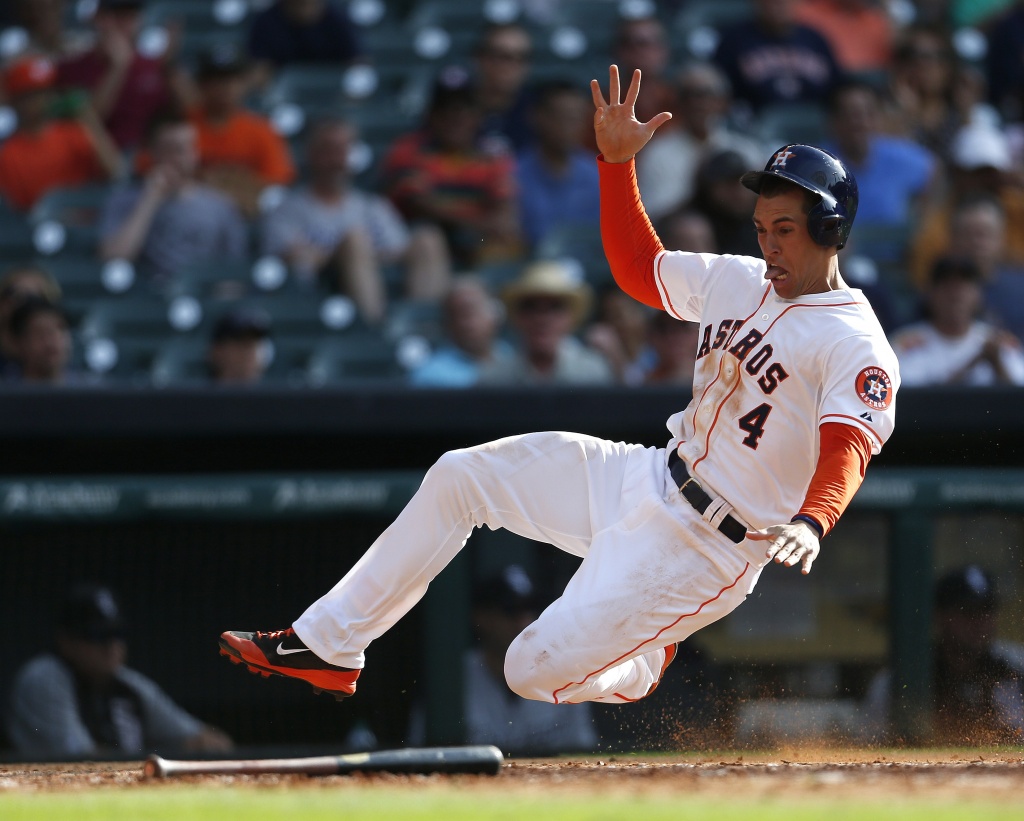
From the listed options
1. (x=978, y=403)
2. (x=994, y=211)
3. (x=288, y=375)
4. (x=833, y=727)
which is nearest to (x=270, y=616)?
(x=288, y=375)

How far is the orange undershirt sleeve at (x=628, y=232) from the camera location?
4.55 meters

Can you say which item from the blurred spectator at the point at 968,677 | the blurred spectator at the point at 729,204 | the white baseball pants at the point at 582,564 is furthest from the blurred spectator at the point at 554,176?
the white baseball pants at the point at 582,564

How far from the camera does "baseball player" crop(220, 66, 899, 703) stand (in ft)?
13.3

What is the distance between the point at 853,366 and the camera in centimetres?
393

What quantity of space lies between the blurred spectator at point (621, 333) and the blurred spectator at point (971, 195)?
4.99ft

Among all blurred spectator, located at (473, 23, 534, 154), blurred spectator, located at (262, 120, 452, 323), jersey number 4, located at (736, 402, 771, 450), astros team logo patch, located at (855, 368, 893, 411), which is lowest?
blurred spectator, located at (262, 120, 452, 323)

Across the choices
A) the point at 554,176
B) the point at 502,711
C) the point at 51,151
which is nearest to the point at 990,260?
the point at 554,176

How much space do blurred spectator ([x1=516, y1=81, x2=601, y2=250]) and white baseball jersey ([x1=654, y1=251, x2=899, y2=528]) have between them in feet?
12.6

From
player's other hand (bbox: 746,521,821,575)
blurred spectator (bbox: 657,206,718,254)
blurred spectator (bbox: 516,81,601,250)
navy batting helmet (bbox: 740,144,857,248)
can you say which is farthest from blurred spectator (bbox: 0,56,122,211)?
player's other hand (bbox: 746,521,821,575)

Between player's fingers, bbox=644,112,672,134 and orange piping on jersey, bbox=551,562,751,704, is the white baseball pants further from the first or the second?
player's fingers, bbox=644,112,672,134

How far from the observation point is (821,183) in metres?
4.08

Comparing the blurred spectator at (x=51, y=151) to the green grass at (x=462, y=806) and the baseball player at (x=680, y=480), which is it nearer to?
the baseball player at (x=680, y=480)

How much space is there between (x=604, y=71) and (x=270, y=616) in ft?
13.6

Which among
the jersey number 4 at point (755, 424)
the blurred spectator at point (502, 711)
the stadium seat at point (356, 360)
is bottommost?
the blurred spectator at point (502, 711)
